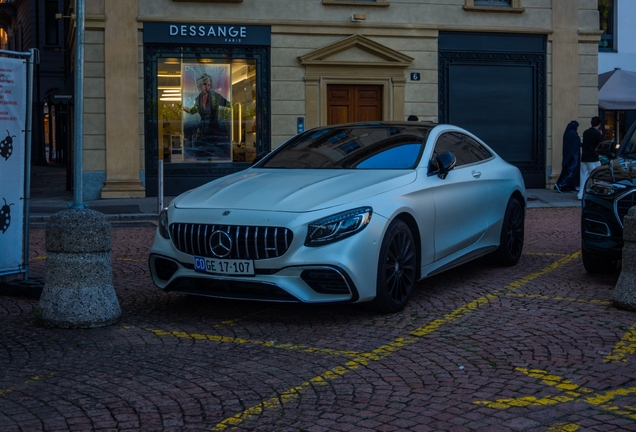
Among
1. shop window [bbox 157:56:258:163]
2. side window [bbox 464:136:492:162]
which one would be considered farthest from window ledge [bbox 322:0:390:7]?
side window [bbox 464:136:492:162]

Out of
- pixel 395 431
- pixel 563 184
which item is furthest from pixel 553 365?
pixel 563 184

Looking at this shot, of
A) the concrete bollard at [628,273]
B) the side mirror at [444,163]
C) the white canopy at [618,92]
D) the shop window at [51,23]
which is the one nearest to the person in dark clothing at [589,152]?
the white canopy at [618,92]

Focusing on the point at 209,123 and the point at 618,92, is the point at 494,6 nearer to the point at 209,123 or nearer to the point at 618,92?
the point at 618,92

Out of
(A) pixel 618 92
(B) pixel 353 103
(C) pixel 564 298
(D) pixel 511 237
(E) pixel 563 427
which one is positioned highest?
(A) pixel 618 92

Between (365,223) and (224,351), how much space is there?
142cm

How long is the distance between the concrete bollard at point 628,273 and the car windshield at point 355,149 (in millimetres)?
1795

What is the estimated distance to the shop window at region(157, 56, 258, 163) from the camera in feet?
64.6

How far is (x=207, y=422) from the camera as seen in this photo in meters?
4.28

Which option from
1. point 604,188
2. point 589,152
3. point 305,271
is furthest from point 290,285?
point 589,152

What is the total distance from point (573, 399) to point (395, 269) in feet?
7.46

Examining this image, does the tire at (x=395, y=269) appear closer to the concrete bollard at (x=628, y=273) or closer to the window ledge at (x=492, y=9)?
the concrete bollard at (x=628, y=273)

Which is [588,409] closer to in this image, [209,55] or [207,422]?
[207,422]

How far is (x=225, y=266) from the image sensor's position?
6293 mm

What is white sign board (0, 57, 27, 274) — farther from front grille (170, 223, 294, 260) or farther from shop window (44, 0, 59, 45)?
shop window (44, 0, 59, 45)
